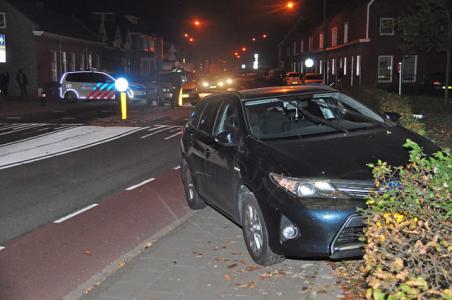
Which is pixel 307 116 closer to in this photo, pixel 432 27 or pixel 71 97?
pixel 432 27

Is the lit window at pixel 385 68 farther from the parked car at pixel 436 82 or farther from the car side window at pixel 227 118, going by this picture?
the car side window at pixel 227 118

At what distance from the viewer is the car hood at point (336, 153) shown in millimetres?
4949

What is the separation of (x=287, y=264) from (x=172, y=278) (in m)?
1.09

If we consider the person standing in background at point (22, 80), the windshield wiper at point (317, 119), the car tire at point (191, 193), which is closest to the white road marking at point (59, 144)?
the car tire at point (191, 193)

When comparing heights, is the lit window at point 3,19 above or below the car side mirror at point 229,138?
above

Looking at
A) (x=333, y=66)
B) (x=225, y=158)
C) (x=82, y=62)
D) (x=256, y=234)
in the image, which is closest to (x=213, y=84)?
(x=82, y=62)

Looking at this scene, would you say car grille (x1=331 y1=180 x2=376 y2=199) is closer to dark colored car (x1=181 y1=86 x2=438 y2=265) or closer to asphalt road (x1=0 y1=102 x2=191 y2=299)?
dark colored car (x1=181 y1=86 x2=438 y2=265)

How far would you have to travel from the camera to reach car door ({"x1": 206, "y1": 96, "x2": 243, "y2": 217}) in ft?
19.7

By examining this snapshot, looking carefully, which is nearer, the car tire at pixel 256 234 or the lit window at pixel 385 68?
the car tire at pixel 256 234

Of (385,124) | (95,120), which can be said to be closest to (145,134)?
(95,120)

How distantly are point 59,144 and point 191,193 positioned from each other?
808cm

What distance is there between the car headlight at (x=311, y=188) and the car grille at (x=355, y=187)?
0.12ft

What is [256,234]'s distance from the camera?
5.44 meters

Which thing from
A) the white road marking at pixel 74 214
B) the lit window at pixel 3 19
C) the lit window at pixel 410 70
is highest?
the lit window at pixel 3 19
